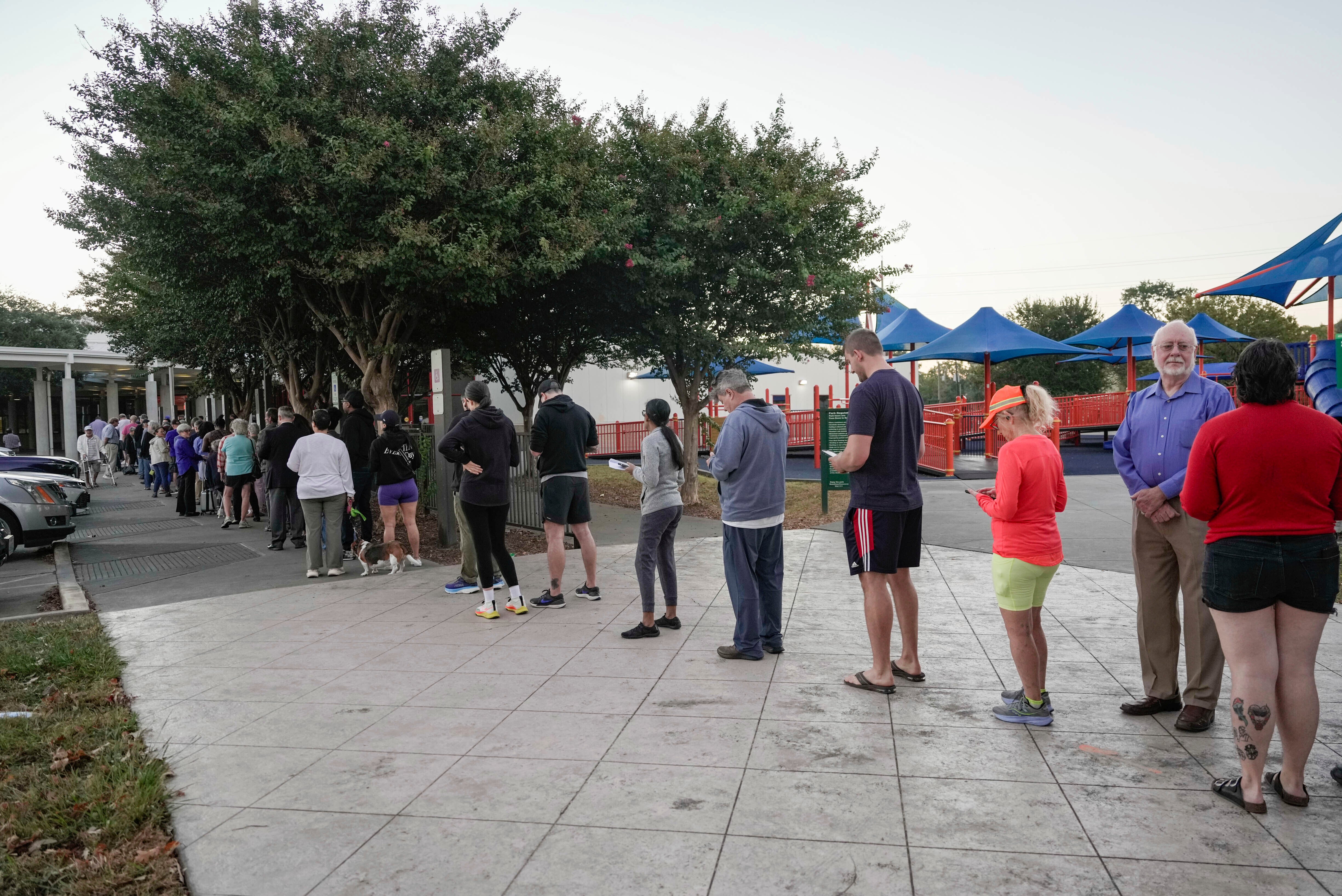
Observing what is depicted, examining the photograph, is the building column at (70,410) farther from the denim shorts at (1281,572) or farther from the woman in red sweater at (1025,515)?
the denim shorts at (1281,572)

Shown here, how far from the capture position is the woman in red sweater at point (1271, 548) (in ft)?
10.3

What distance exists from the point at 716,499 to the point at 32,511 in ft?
31.6

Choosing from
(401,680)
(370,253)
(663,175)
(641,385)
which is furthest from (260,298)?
(641,385)

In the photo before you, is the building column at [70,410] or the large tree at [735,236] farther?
the building column at [70,410]

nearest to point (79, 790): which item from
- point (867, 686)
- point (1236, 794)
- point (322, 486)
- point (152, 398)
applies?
point (867, 686)

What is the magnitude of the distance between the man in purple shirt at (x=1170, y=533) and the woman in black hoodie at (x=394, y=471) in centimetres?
667

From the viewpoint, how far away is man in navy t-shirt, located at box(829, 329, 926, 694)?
4531 millimetres

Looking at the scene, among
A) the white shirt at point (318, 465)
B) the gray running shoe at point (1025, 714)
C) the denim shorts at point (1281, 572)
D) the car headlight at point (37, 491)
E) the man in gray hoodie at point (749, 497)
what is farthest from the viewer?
the car headlight at point (37, 491)

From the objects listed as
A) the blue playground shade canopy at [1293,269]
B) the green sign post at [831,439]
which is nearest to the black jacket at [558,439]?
the green sign post at [831,439]

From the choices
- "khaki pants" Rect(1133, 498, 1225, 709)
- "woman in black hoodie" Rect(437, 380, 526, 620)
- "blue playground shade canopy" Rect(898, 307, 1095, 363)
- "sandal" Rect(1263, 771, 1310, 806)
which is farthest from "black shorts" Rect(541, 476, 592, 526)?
"blue playground shade canopy" Rect(898, 307, 1095, 363)

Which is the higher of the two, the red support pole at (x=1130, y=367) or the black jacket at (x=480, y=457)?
the red support pole at (x=1130, y=367)

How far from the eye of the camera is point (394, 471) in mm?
8875

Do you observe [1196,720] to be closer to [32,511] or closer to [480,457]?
[480,457]

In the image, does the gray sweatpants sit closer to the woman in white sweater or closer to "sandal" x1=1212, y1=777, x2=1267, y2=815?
"sandal" x1=1212, y1=777, x2=1267, y2=815
